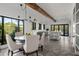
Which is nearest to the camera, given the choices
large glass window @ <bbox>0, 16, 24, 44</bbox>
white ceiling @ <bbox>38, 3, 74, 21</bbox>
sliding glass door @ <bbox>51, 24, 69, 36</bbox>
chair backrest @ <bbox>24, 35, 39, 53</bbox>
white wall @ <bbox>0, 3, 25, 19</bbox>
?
chair backrest @ <bbox>24, 35, 39, 53</bbox>

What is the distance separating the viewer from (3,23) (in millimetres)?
6273

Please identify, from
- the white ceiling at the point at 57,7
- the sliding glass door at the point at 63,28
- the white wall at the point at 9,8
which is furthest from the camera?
the sliding glass door at the point at 63,28

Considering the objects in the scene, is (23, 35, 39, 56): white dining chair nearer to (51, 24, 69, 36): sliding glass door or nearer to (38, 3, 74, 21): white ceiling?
(38, 3, 74, 21): white ceiling

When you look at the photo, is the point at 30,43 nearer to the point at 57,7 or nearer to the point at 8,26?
the point at 57,7

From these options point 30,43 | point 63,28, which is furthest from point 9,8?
point 63,28

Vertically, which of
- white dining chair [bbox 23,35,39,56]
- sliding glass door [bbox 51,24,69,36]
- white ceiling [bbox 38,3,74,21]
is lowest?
white dining chair [bbox 23,35,39,56]

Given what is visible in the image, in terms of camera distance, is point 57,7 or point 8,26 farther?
point 8,26

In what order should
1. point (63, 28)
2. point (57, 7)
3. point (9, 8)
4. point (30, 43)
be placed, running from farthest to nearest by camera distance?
point (63, 28), point (57, 7), point (9, 8), point (30, 43)

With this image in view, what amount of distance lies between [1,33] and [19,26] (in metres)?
2.05

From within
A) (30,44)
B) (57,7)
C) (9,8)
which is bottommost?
(30,44)

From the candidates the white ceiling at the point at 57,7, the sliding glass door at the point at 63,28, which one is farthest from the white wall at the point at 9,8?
the sliding glass door at the point at 63,28

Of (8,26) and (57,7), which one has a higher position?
(57,7)

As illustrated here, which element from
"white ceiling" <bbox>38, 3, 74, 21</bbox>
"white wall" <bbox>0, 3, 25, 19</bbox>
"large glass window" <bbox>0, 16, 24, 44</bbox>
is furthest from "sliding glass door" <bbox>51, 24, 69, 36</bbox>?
"white wall" <bbox>0, 3, 25, 19</bbox>

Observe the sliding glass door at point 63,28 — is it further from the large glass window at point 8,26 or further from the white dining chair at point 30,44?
the white dining chair at point 30,44
